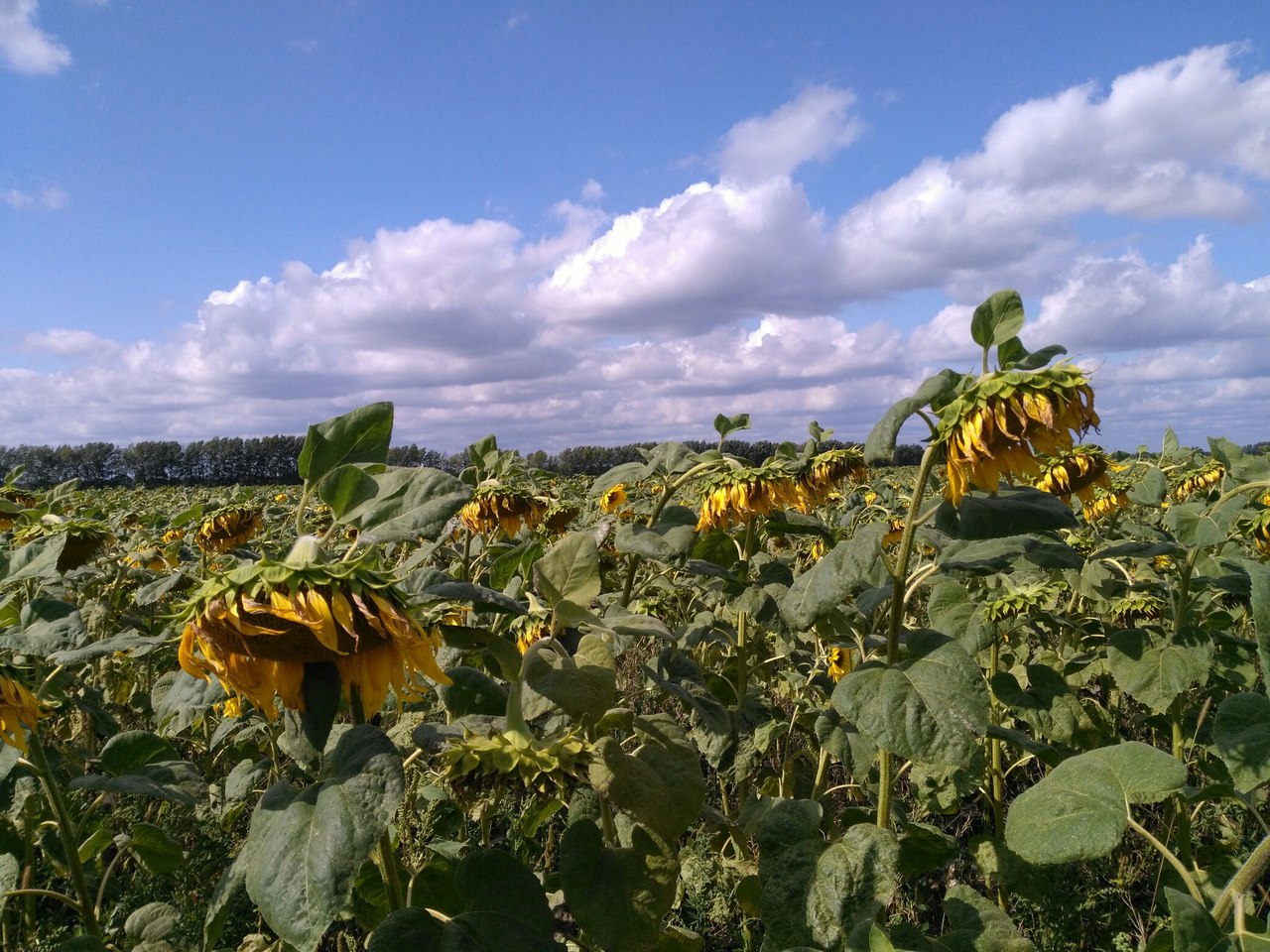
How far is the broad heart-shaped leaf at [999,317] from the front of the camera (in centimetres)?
147

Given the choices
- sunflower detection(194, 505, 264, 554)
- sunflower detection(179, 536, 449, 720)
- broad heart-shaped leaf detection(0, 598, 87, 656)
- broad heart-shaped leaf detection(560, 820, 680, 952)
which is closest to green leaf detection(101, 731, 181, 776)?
broad heart-shaped leaf detection(0, 598, 87, 656)

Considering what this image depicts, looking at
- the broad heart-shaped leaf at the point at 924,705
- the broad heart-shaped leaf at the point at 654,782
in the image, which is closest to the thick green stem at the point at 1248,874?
the broad heart-shaped leaf at the point at 924,705

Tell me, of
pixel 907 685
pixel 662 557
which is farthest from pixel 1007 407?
pixel 662 557

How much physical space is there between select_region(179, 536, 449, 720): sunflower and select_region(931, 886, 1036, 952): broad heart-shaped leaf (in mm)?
1200

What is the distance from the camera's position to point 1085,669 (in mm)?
3311

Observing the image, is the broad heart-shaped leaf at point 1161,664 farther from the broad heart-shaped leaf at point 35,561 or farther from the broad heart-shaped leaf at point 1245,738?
the broad heart-shaped leaf at point 35,561

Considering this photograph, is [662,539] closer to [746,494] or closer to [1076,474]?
[746,494]

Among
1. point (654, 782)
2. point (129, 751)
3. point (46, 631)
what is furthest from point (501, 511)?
point (654, 782)

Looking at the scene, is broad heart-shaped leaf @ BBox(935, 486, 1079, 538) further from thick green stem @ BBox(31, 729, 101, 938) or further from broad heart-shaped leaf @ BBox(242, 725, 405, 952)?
thick green stem @ BBox(31, 729, 101, 938)

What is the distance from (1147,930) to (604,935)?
2283mm

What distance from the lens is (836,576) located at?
1.53m

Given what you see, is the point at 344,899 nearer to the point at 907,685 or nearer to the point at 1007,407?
the point at 907,685

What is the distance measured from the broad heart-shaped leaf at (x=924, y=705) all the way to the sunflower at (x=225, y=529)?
13.3 feet

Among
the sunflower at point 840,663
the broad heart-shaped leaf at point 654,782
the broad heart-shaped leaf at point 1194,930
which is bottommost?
the sunflower at point 840,663
